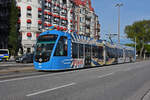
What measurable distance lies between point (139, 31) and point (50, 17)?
3613cm

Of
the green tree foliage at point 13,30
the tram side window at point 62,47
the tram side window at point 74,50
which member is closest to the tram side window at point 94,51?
the tram side window at point 74,50

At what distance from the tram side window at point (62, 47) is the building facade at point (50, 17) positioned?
101 feet

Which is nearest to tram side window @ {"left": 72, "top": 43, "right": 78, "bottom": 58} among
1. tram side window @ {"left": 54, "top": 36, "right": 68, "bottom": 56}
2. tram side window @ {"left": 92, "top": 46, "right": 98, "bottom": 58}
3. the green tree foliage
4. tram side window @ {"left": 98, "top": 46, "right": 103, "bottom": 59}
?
tram side window @ {"left": 54, "top": 36, "right": 68, "bottom": 56}

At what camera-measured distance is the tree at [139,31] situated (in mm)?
75250

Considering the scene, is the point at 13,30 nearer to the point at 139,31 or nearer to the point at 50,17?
the point at 50,17

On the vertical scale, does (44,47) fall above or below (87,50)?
above

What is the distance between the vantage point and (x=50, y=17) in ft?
187

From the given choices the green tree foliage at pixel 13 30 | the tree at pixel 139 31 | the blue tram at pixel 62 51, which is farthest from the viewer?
the tree at pixel 139 31

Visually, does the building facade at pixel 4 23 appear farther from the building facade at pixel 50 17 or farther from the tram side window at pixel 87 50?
the tram side window at pixel 87 50

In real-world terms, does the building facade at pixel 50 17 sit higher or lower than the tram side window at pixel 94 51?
higher

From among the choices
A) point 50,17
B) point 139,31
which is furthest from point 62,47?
point 139,31

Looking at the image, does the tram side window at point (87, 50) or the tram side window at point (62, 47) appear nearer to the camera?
the tram side window at point (62, 47)

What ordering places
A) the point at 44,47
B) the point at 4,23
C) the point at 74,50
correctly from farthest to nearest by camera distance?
the point at 4,23, the point at 74,50, the point at 44,47

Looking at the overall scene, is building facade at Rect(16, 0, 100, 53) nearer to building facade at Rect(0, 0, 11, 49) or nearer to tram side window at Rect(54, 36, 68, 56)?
building facade at Rect(0, 0, 11, 49)
